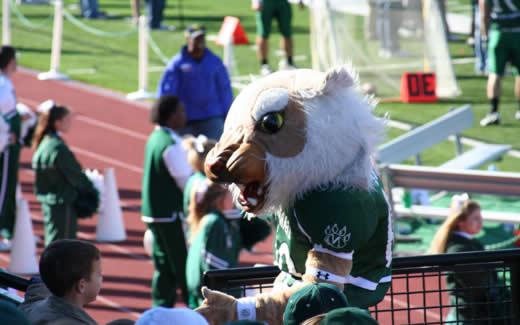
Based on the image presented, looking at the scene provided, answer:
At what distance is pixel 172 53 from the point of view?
18.7m

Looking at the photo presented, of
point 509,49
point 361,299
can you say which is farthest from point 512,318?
point 509,49

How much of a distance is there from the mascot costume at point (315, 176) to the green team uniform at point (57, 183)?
485 cm

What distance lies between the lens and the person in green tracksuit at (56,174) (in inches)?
368

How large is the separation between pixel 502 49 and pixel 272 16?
3895mm

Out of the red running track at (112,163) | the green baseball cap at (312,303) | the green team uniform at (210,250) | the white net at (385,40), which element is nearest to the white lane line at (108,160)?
the red running track at (112,163)

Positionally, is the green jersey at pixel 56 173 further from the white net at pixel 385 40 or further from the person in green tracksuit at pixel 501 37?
the white net at pixel 385 40

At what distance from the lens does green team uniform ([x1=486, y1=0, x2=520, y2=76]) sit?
1338 centimetres

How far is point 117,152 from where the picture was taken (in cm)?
1420

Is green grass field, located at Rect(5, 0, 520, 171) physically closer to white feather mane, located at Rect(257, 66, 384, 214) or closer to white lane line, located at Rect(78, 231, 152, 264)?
white lane line, located at Rect(78, 231, 152, 264)

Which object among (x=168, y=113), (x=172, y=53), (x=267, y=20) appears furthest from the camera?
(x=172, y=53)

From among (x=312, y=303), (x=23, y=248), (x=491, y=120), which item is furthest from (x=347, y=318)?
(x=491, y=120)

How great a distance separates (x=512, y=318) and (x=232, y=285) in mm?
1131

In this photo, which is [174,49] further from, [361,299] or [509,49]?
[361,299]

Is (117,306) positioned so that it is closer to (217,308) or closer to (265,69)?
(217,308)
